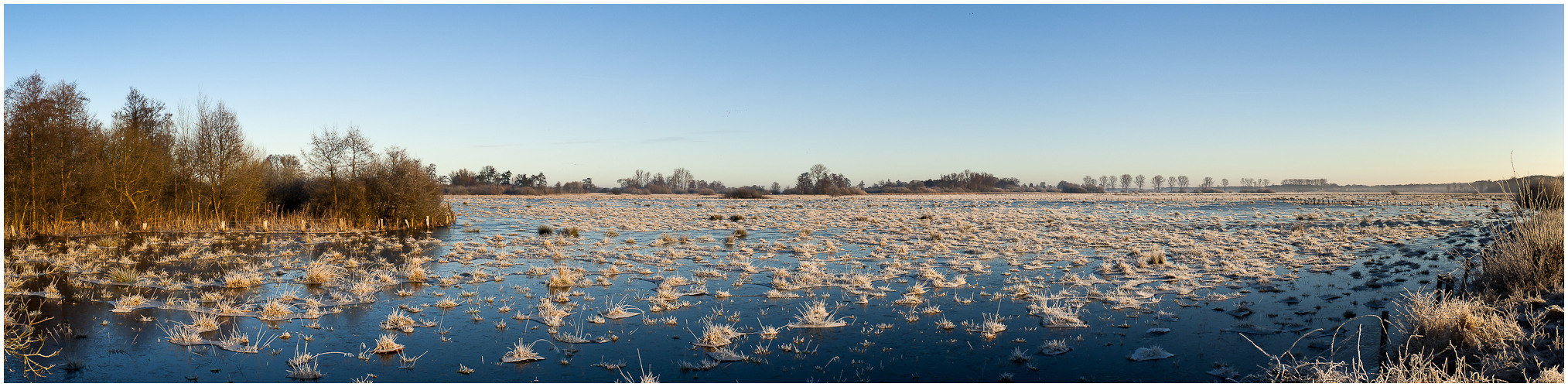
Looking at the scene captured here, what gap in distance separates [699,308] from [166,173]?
2433 centimetres

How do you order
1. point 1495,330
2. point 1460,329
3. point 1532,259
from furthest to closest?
point 1532,259, point 1460,329, point 1495,330

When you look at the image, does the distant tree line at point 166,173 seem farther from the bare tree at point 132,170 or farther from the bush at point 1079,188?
the bush at point 1079,188

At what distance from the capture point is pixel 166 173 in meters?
24.8

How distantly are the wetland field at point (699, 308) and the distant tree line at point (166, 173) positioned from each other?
301 centimetres

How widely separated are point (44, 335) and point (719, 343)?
780cm

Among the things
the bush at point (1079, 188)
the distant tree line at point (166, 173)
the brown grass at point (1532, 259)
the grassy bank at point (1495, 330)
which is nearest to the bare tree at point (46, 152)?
the distant tree line at point (166, 173)

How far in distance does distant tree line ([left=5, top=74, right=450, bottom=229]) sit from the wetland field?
3.01 meters

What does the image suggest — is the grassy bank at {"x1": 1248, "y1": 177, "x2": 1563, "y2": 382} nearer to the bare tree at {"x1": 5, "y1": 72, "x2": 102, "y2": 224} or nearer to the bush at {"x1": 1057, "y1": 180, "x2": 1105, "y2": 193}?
the bare tree at {"x1": 5, "y1": 72, "x2": 102, "y2": 224}

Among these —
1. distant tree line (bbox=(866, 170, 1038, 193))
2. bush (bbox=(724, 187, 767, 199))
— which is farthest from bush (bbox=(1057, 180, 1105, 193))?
bush (bbox=(724, 187, 767, 199))

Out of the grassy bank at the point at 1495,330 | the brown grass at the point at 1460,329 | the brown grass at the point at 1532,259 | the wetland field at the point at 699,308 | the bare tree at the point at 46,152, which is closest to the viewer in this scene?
the grassy bank at the point at 1495,330

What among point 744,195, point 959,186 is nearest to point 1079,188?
point 959,186

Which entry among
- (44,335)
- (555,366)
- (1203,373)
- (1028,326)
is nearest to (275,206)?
(44,335)

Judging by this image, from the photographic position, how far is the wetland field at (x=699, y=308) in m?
7.60

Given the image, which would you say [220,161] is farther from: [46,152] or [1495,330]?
[1495,330]
